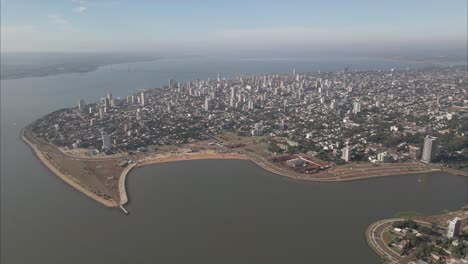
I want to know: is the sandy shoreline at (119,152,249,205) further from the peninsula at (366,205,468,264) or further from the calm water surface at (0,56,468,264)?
the peninsula at (366,205,468,264)

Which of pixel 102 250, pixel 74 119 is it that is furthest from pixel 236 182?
pixel 74 119

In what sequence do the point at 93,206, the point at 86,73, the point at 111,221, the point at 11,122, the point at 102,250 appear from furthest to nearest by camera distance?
1. the point at 86,73
2. the point at 11,122
3. the point at 93,206
4. the point at 111,221
5. the point at 102,250

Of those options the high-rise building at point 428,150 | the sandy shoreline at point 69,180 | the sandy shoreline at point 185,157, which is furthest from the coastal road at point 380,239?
the sandy shoreline at point 69,180

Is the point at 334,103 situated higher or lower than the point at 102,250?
higher

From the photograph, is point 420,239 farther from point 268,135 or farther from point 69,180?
point 69,180

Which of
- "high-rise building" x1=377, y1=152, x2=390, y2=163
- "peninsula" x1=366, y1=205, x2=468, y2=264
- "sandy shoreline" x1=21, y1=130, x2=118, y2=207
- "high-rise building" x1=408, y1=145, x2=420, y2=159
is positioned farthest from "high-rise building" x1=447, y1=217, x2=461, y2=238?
"sandy shoreline" x1=21, y1=130, x2=118, y2=207

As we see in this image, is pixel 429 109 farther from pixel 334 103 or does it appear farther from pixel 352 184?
pixel 352 184
